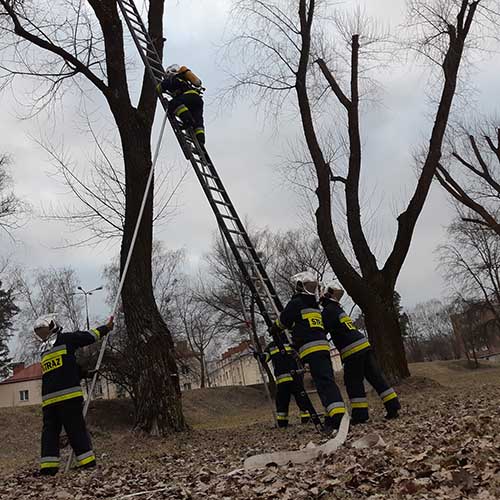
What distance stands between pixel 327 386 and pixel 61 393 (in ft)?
9.39

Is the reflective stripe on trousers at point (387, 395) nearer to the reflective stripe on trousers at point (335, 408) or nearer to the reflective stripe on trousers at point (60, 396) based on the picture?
the reflective stripe on trousers at point (335, 408)

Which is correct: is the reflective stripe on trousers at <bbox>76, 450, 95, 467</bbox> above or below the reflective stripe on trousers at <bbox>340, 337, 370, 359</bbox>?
below

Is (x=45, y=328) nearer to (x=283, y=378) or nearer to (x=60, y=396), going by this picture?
(x=60, y=396)

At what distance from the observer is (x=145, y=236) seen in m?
8.15

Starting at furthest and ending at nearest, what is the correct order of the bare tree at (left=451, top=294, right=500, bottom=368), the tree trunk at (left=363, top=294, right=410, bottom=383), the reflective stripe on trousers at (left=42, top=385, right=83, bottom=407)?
the bare tree at (left=451, top=294, right=500, bottom=368) < the tree trunk at (left=363, top=294, right=410, bottom=383) < the reflective stripe on trousers at (left=42, top=385, right=83, bottom=407)

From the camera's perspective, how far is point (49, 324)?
5840 millimetres

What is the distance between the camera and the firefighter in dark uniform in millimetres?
6352

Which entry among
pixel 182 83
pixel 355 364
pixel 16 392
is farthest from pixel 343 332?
pixel 16 392

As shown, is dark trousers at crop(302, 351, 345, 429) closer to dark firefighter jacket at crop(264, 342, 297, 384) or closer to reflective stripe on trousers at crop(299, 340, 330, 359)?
reflective stripe on trousers at crop(299, 340, 330, 359)

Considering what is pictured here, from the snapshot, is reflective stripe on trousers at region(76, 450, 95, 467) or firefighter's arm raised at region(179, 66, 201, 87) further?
firefighter's arm raised at region(179, 66, 201, 87)

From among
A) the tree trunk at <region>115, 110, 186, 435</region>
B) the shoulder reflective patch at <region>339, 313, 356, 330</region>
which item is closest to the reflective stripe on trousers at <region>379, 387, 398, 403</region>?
the shoulder reflective patch at <region>339, 313, 356, 330</region>

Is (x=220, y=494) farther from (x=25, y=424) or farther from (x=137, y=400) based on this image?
(x=25, y=424)

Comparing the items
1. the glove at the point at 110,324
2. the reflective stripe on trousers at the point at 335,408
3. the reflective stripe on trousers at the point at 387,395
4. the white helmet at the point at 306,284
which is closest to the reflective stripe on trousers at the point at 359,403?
the reflective stripe on trousers at the point at 387,395

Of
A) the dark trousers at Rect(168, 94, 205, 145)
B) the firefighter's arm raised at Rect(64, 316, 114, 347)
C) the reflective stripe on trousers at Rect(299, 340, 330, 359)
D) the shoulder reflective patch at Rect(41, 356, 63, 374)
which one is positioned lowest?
the reflective stripe on trousers at Rect(299, 340, 330, 359)
